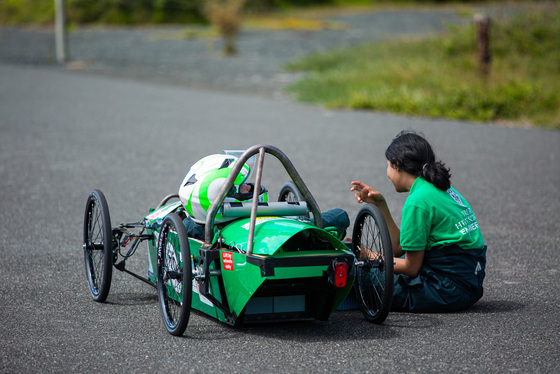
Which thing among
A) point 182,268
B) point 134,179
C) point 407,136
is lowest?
point 134,179

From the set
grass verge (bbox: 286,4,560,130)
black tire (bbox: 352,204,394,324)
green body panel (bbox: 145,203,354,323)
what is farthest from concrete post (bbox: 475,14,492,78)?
green body panel (bbox: 145,203,354,323)

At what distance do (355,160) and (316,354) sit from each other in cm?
544

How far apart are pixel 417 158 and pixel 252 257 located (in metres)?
1.10

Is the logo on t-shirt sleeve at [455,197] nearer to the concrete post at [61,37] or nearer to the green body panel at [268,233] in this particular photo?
the green body panel at [268,233]

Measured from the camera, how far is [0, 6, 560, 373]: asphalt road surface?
3377 millimetres

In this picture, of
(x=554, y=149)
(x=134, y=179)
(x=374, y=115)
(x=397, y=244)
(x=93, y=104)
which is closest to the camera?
(x=397, y=244)

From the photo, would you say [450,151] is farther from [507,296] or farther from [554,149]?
[507,296]

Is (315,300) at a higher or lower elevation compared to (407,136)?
lower

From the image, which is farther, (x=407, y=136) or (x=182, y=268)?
(x=407, y=136)

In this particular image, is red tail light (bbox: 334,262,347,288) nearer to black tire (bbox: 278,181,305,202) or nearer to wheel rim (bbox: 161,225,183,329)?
wheel rim (bbox: 161,225,183,329)

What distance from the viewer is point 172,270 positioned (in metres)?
3.63

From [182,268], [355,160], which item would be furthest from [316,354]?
[355,160]

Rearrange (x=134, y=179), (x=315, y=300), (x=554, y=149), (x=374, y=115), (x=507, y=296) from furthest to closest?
(x=374, y=115), (x=554, y=149), (x=134, y=179), (x=507, y=296), (x=315, y=300)

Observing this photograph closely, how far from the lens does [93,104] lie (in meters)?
13.0
